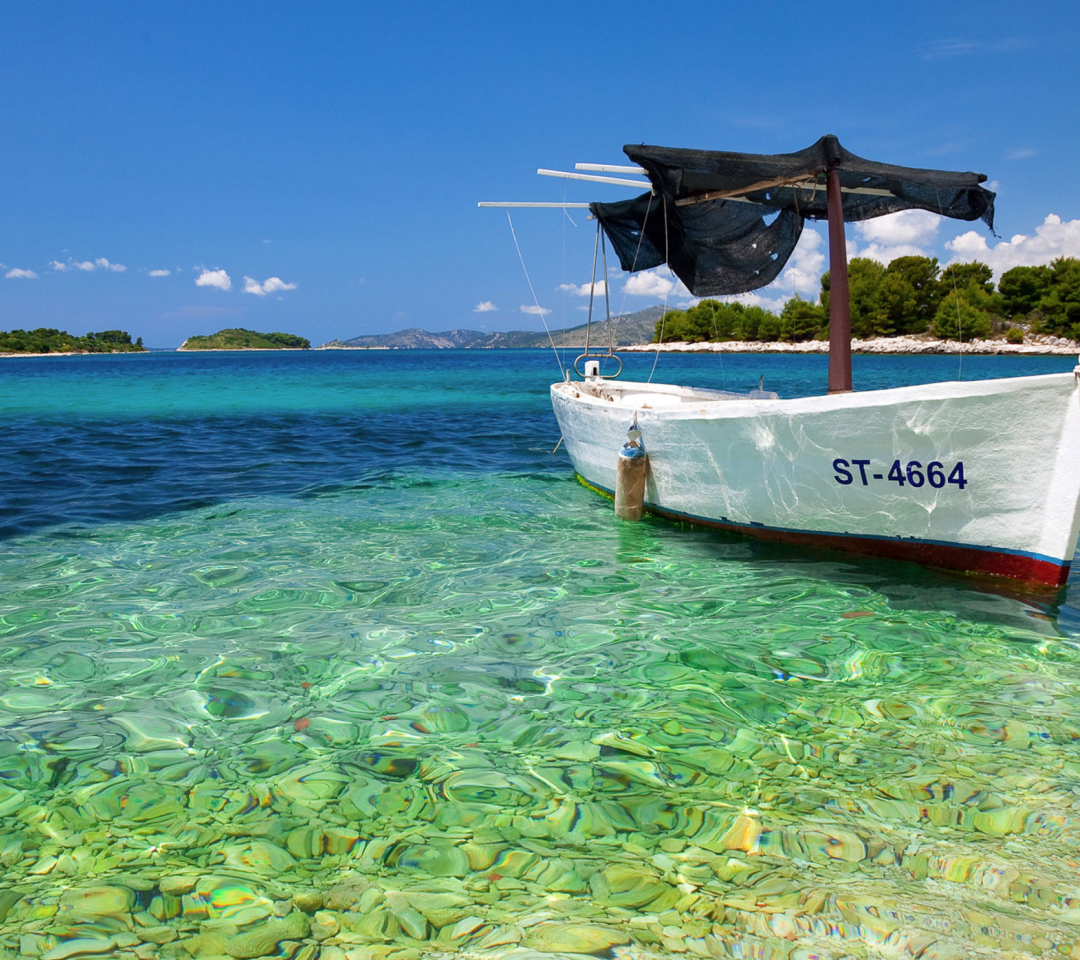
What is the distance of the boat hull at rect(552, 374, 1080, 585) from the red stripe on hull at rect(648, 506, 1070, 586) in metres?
0.01

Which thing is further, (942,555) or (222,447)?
(222,447)

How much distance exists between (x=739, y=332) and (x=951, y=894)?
378ft

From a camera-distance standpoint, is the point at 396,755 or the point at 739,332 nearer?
the point at 396,755

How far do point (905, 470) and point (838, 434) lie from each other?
1.99 ft

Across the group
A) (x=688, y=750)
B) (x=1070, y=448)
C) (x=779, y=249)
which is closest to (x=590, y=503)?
(x=779, y=249)

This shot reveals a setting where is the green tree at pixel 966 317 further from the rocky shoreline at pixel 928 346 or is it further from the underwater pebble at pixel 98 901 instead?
the underwater pebble at pixel 98 901

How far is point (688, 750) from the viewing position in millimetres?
3412

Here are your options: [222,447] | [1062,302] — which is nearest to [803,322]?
[1062,302]

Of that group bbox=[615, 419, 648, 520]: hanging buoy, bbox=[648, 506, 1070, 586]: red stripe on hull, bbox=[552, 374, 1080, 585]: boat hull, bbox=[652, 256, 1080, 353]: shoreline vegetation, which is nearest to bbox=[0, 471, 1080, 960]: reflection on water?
bbox=[648, 506, 1070, 586]: red stripe on hull

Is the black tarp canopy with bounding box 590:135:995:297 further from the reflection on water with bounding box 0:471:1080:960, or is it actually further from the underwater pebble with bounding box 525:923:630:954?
the underwater pebble with bounding box 525:923:630:954

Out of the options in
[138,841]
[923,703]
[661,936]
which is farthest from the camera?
[923,703]

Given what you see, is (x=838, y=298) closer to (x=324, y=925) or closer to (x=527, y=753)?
(x=527, y=753)

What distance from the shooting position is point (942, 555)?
6020 millimetres

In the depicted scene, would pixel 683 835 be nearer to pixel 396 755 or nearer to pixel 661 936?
pixel 661 936
